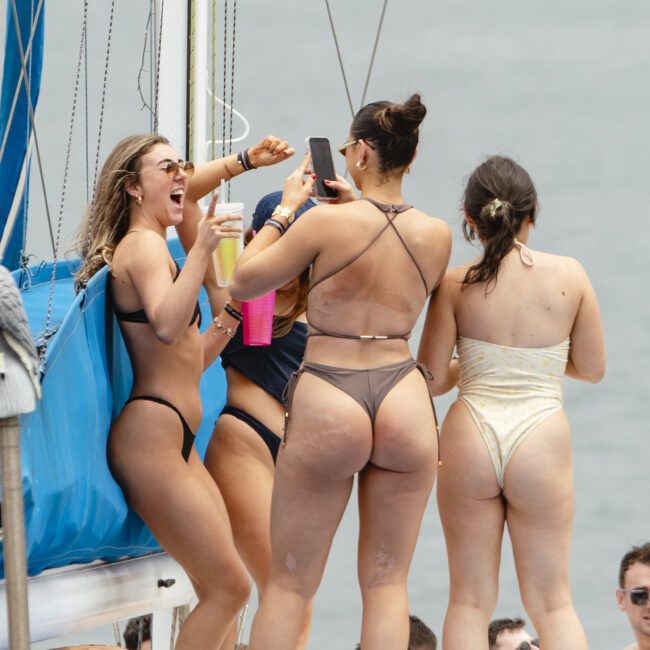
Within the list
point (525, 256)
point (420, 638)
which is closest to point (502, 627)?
point (420, 638)

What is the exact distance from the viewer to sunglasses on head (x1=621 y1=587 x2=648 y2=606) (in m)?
3.85

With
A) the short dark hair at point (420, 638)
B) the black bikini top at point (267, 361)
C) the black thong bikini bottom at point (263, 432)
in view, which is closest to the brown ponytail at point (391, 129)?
the black bikini top at point (267, 361)

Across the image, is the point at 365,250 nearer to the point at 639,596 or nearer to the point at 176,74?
the point at 639,596

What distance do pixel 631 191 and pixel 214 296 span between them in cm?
754

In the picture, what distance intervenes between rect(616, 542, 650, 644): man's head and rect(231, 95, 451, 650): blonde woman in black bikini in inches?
42.0

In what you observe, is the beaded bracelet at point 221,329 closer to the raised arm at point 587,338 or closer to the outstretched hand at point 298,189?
the outstretched hand at point 298,189

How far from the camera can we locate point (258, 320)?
3.36 m

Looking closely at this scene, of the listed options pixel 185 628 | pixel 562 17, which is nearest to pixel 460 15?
pixel 562 17

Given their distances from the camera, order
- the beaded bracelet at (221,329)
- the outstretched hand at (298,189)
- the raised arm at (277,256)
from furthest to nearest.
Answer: the beaded bracelet at (221,329) → the outstretched hand at (298,189) → the raised arm at (277,256)

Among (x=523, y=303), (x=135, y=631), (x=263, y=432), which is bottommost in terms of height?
(x=135, y=631)

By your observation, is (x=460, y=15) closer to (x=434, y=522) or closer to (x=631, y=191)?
(x=631, y=191)

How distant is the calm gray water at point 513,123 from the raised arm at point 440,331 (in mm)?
6653

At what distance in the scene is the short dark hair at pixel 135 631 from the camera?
565cm

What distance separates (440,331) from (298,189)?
1.53 feet
